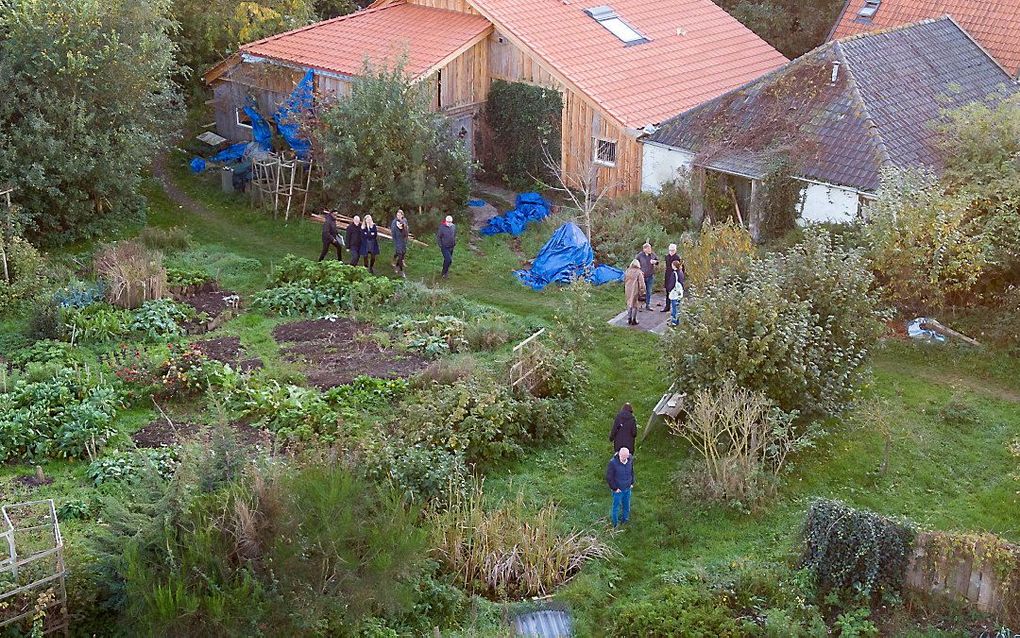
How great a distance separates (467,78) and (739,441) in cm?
1488

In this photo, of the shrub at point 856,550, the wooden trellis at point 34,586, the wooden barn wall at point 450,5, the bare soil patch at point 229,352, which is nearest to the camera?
the wooden trellis at point 34,586

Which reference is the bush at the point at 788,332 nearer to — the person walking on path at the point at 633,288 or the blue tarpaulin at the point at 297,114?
the person walking on path at the point at 633,288

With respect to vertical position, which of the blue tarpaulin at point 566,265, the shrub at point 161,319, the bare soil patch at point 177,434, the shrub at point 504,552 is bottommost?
the shrub at point 504,552

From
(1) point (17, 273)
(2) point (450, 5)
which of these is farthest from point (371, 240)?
(2) point (450, 5)

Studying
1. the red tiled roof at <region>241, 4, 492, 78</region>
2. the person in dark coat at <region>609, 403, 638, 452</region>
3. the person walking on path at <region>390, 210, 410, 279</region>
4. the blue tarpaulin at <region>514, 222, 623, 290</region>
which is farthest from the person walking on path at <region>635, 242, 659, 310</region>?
the red tiled roof at <region>241, 4, 492, 78</region>

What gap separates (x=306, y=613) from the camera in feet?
37.2

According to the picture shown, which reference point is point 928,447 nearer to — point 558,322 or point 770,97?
point 558,322

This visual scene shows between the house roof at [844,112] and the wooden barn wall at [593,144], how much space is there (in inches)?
29.9

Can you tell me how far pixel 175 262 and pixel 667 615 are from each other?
1365cm

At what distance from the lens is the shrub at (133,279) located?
64.4ft

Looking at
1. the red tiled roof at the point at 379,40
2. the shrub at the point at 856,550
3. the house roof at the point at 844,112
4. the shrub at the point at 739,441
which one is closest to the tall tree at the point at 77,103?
the red tiled roof at the point at 379,40

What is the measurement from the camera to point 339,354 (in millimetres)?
18375

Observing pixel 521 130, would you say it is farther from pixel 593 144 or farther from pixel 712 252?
pixel 712 252

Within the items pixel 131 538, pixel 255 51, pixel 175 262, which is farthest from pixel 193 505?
pixel 255 51
